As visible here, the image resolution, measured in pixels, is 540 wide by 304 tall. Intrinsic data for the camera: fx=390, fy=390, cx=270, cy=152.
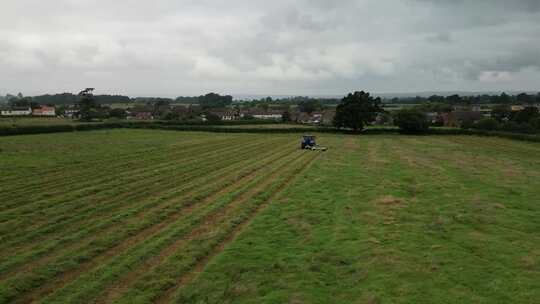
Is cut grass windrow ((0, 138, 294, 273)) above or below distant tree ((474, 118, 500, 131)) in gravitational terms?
below

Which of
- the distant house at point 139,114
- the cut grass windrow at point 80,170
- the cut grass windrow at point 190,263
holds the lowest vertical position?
the cut grass windrow at point 190,263

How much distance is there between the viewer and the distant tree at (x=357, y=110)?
215 ft

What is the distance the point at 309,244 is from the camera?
12391 millimetres

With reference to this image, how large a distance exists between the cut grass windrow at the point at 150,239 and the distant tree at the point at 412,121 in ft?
176

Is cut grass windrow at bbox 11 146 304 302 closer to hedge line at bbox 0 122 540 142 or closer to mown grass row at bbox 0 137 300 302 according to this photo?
mown grass row at bbox 0 137 300 302

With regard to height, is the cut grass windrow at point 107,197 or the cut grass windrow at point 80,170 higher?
the cut grass windrow at point 80,170

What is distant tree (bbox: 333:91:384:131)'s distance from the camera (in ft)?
215

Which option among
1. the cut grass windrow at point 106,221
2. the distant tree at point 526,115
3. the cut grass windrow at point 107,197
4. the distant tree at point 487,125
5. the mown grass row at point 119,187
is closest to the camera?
the cut grass windrow at point 106,221

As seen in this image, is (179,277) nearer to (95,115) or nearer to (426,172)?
(426,172)

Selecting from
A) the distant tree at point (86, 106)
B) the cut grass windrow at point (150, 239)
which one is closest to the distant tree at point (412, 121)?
the cut grass windrow at point (150, 239)

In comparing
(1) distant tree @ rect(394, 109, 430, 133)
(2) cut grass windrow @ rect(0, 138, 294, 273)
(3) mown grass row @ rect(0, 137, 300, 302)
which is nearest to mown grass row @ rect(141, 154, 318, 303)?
(3) mown grass row @ rect(0, 137, 300, 302)

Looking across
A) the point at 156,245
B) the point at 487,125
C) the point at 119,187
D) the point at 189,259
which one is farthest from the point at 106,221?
the point at 487,125

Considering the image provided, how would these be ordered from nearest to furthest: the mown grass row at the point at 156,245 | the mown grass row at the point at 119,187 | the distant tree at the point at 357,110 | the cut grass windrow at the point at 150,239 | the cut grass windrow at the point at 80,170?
the mown grass row at the point at 156,245
the cut grass windrow at the point at 150,239
the mown grass row at the point at 119,187
the cut grass windrow at the point at 80,170
the distant tree at the point at 357,110

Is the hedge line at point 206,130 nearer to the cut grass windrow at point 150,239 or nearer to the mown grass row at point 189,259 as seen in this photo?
the cut grass windrow at point 150,239
